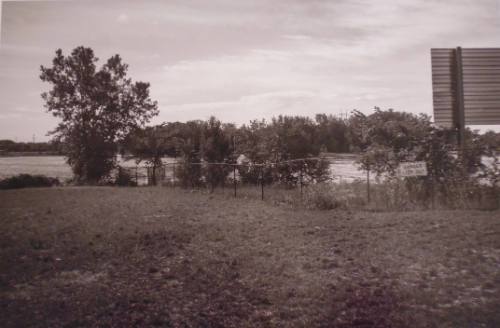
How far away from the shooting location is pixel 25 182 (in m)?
25.2

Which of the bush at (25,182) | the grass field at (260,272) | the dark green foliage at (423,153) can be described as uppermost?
the dark green foliage at (423,153)

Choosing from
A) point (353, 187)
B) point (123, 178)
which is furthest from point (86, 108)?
point (353, 187)

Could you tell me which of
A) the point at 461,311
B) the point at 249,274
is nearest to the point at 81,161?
the point at 249,274

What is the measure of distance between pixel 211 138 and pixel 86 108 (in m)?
16.4

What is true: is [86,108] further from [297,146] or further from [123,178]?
[297,146]

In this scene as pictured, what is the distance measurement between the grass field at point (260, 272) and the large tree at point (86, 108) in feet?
72.2

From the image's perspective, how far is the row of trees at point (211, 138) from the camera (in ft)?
32.3

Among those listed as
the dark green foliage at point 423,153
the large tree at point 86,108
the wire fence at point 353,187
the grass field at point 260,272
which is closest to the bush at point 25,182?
the large tree at point 86,108

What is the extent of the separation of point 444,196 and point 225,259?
6.34 metres

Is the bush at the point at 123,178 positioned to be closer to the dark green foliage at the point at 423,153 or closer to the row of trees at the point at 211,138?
the row of trees at the point at 211,138

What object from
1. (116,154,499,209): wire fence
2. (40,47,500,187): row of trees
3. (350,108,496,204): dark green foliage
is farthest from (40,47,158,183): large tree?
(350,108,496,204): dark green foliage

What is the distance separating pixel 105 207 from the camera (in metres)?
12.2

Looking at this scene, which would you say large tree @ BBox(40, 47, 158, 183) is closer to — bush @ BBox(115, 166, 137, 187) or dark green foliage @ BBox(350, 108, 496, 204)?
bush @ BBox(115, 166, 137, 187)

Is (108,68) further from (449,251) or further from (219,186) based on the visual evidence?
(449,251)
